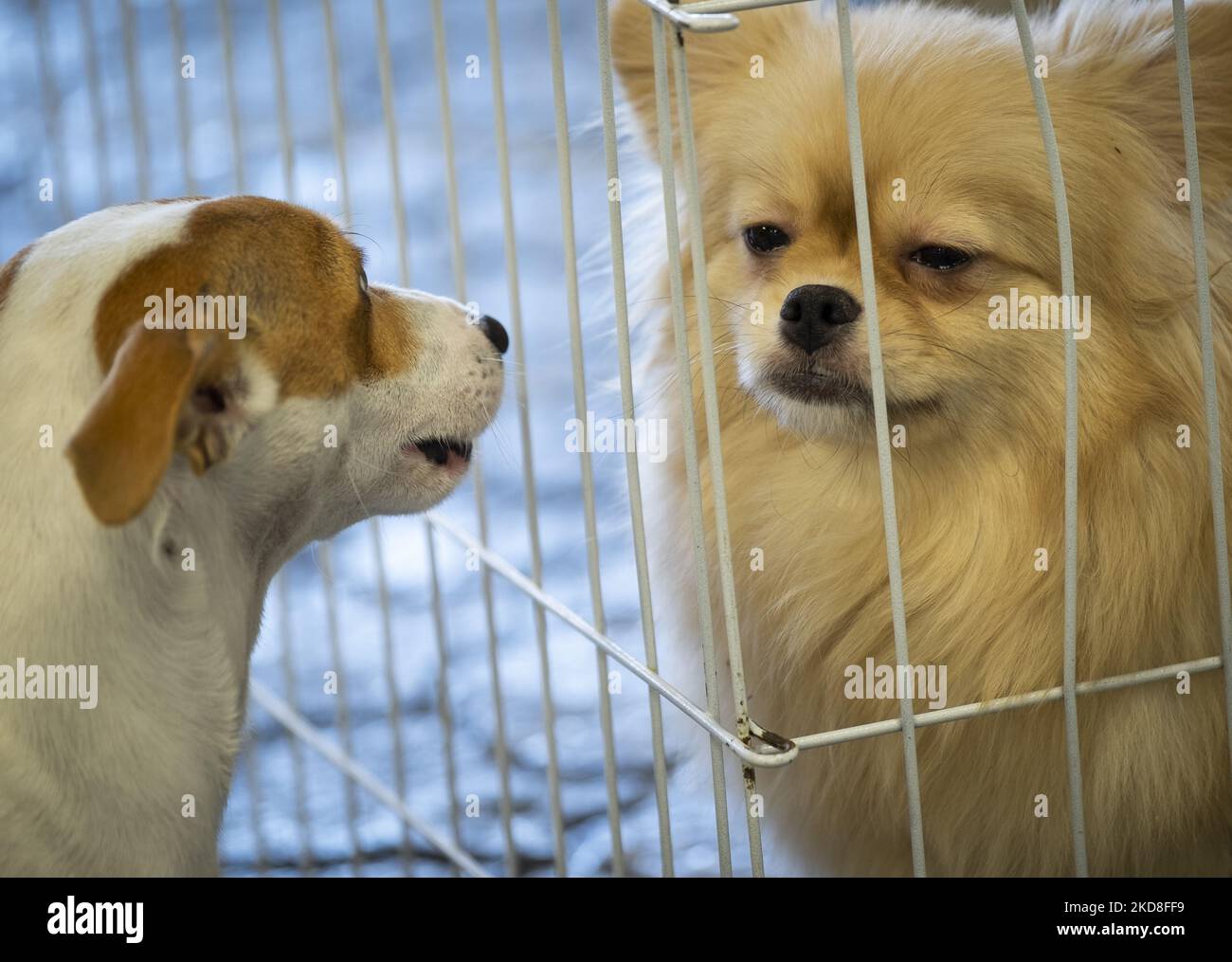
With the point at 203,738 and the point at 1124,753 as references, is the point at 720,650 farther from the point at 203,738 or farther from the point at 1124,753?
the point at 203,738

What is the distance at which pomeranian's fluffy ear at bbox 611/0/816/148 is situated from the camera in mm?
1437

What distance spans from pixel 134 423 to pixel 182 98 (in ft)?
3.47

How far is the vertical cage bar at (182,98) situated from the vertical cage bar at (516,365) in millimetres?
476

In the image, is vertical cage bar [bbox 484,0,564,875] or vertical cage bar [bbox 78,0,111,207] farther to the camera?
vertical cage bar [bbox 78,0,111,207]

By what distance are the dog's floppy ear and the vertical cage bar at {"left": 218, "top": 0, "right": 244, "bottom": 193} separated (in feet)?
2.88

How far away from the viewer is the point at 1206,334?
1.10m

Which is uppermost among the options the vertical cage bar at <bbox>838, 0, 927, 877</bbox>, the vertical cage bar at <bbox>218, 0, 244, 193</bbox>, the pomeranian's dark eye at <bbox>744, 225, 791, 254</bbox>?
the vertical cage bar at <bbox>218, 0, 244, 193</bbox>

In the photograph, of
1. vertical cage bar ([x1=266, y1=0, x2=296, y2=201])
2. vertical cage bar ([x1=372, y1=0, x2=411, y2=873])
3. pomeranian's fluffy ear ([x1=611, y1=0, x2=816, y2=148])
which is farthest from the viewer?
vertical cage bar ([x1=266, y1=0, x2=296, y2=201])

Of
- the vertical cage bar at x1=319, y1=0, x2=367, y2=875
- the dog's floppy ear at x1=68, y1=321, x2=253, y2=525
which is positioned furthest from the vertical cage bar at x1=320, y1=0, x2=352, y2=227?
the dog's floppy ear at x1=68, y1=321, x2=253, y2=525

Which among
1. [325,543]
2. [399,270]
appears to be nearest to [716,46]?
[399,270]

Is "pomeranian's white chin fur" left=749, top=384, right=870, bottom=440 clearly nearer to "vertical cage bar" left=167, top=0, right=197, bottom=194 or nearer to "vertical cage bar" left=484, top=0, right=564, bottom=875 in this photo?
"vertical cage bar" left=484, top=0, right=564, bottom=875

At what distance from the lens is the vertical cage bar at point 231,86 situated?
1.70 meters
